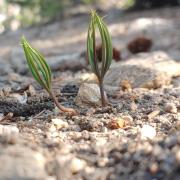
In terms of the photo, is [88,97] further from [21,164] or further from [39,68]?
[21,164]

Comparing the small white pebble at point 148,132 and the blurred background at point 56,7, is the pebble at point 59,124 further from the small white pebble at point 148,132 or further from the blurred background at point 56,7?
the blurred background at point 56,7

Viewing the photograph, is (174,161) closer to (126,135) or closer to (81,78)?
(126,135)

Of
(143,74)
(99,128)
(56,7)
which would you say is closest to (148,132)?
(99,128)

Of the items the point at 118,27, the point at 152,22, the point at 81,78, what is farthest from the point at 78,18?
the point at 81,78

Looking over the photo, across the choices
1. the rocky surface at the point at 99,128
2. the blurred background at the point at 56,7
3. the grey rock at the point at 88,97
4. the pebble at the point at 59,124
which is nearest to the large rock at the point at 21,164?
the rocky surface at the point at 99,128

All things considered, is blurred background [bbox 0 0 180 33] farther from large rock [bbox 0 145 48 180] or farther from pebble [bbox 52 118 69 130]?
large rock [bbox 0 145 48 180]

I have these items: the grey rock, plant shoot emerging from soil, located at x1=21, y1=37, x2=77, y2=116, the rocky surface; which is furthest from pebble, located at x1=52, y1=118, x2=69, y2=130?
the grey rock
